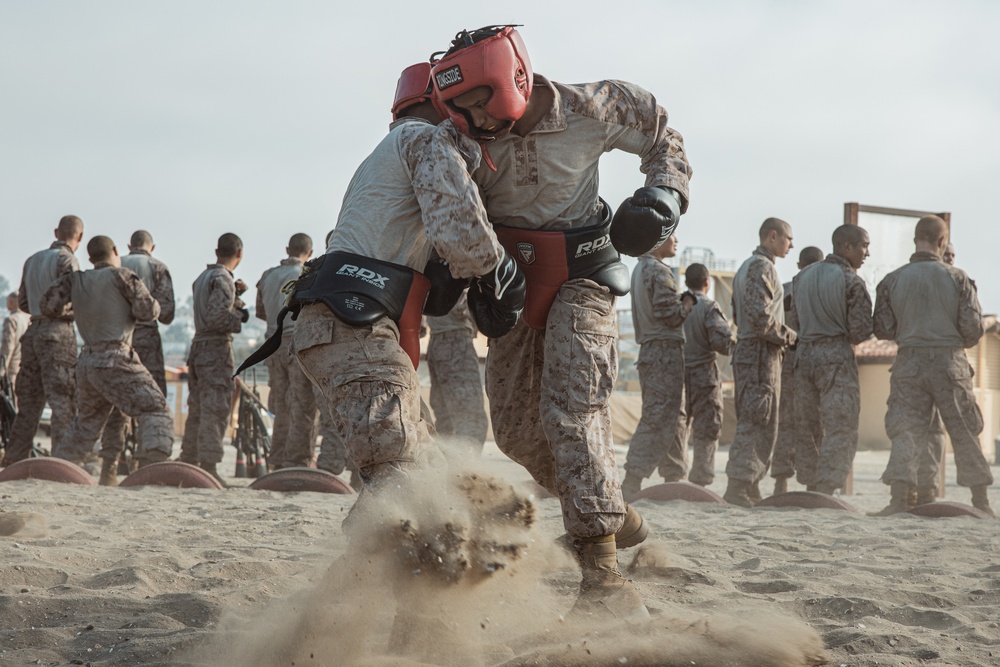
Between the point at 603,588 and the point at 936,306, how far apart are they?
572 cm

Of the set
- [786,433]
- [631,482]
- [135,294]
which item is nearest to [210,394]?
[135,294]

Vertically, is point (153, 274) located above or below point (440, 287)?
above

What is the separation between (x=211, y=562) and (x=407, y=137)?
202 cm

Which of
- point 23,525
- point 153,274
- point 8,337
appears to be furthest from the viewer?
point 8,337

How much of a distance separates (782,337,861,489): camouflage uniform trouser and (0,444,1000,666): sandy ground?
221cm

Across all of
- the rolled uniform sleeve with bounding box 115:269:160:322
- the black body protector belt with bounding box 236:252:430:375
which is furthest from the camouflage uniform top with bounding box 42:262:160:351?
the black body protector belt with bounding box 236:252:430:375

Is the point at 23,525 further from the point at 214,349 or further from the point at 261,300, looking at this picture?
the point at 261,300

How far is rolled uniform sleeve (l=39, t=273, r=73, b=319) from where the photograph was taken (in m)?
8.66

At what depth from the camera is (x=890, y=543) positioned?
5.24 meters

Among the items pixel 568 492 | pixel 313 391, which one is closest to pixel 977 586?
pixel 568 492

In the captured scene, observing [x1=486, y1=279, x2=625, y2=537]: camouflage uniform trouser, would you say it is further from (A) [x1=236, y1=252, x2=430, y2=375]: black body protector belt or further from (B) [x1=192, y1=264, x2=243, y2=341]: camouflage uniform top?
(B) [x1=192, y1=264, x2=243, y2=341]: camouflage uniform top

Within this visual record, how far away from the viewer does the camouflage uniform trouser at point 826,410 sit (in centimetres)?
818

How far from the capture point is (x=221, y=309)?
938cm

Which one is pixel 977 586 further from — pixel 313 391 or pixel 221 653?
pixel 313 391
